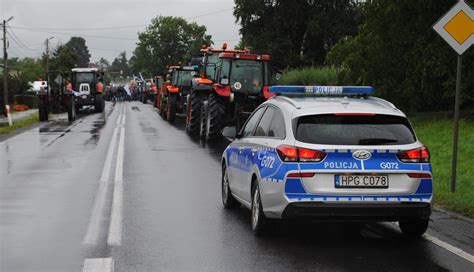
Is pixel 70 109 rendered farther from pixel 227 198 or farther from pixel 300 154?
pixel 300 154

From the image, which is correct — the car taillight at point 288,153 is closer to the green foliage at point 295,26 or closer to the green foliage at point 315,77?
the green foliage at point 315,77

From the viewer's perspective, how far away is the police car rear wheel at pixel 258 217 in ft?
23.4

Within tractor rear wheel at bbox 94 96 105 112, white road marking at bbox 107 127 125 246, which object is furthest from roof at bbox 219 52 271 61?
tractor rear wheel at bbox 94 96 105 112

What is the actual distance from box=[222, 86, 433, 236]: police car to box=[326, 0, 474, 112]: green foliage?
42.3 ft

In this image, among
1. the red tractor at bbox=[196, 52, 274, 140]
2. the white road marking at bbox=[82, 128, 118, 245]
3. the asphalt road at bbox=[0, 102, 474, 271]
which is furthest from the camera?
the red tractor at bbox=[196, 52, 274, 140]

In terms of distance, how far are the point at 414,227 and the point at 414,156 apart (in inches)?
35.7

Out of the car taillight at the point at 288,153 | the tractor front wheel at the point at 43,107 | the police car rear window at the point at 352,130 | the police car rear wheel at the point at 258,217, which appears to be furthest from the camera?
the tractor front wheel at the point at 43,107

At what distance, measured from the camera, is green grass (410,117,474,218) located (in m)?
9.12

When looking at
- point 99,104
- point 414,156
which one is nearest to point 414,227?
point 414,156

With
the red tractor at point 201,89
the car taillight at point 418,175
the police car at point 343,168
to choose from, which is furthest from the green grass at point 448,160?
the red tractor at point 201,89

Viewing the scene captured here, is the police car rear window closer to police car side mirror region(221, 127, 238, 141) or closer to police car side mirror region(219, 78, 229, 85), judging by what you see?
police car side mirror region(221, 127, 238, 141)

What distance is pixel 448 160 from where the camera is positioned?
1333 centimetres

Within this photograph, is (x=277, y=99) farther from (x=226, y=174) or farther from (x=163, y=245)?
(x=163, y=245)

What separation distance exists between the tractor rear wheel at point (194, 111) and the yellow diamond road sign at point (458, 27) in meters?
13.4
